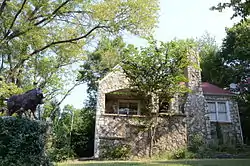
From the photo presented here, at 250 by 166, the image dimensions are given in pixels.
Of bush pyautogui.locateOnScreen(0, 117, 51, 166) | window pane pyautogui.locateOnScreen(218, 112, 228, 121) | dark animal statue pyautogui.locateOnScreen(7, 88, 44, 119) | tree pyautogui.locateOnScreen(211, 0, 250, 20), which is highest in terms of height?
tree pyautogui.locateOnScreen(211, 0, 250, 20)

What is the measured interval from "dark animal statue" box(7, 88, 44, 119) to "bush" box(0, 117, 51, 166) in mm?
369

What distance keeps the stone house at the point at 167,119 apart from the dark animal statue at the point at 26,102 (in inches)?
339

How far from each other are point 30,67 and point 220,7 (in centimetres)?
1101

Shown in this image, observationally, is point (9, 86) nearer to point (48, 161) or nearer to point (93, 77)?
point (48, 161)

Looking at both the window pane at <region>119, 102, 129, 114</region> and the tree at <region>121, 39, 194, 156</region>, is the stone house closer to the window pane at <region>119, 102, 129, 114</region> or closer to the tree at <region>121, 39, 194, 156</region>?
the window pane at <region>119, 102, 129, 114</region>

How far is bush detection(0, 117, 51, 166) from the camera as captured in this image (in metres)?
4.72

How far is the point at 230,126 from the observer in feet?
52.3

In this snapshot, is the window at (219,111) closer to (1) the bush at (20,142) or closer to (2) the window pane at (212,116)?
(2) the window pane at (212,116)

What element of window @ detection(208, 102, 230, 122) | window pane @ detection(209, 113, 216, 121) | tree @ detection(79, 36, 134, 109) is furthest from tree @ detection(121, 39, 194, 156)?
tree @ detection(79, 36, 134, 109)

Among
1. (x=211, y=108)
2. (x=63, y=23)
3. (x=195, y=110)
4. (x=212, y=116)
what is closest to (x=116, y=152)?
(x=195, y=110)

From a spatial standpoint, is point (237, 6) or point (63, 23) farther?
point (63, 23)

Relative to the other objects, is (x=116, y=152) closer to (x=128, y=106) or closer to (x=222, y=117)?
(x=128, y=106)

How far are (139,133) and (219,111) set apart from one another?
5990 millimetres

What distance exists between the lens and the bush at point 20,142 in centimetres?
472
